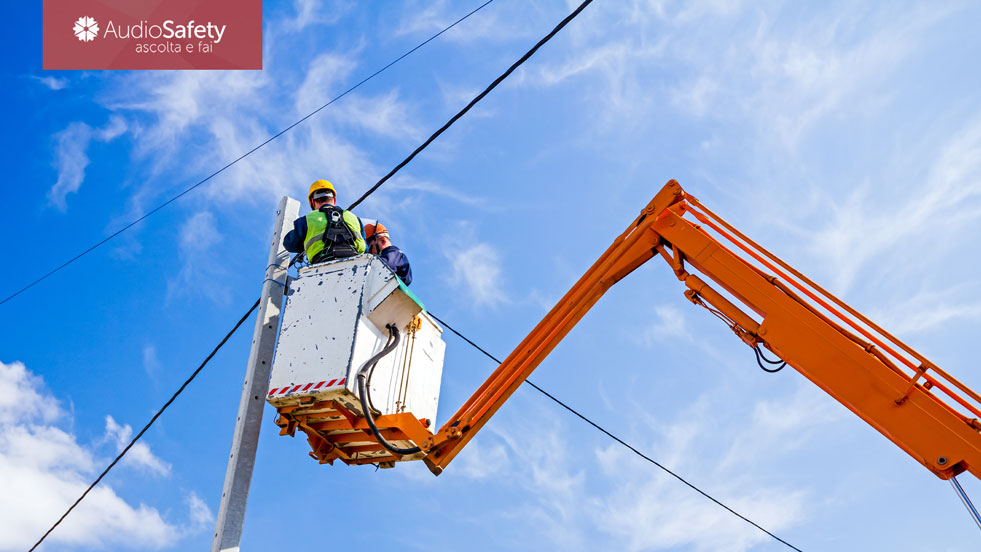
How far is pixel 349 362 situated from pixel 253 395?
0.94 m

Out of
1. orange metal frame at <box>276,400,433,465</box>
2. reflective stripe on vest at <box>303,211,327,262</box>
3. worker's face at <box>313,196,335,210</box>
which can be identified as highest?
worker's face at <box>313,196,335,210</box>

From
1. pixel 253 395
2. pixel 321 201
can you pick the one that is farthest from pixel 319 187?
pixel 253 395

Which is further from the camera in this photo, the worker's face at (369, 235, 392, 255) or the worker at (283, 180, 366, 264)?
the worker's face at (369, 235, 392, 255)

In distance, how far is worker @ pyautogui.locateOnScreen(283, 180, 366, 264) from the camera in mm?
6859

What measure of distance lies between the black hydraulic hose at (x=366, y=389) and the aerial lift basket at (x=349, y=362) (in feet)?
0.09

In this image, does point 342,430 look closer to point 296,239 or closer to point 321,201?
point 296,239

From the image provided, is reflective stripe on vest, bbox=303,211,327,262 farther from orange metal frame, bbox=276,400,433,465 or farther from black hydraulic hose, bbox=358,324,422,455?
orange metal frame, bbox=276,400,433,465

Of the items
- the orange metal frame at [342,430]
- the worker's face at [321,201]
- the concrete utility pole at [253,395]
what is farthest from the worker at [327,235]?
the orange metal frame at [342,430]

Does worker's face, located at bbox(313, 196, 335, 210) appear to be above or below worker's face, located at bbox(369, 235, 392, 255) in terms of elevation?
above

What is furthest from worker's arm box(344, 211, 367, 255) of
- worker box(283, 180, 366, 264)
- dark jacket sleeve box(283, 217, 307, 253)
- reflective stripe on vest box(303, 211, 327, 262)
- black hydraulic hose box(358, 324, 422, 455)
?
black hydraulic hose box(358, 324, 422, 455)

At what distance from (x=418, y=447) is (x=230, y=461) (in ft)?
4.53

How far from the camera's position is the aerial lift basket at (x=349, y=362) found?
20.1 ft

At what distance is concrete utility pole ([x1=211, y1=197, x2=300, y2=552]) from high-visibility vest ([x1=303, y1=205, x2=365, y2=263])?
0.33 meters

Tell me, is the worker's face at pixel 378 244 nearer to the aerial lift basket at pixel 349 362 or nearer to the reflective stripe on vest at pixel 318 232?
the reflective stripe on vest at pixel 318 232
